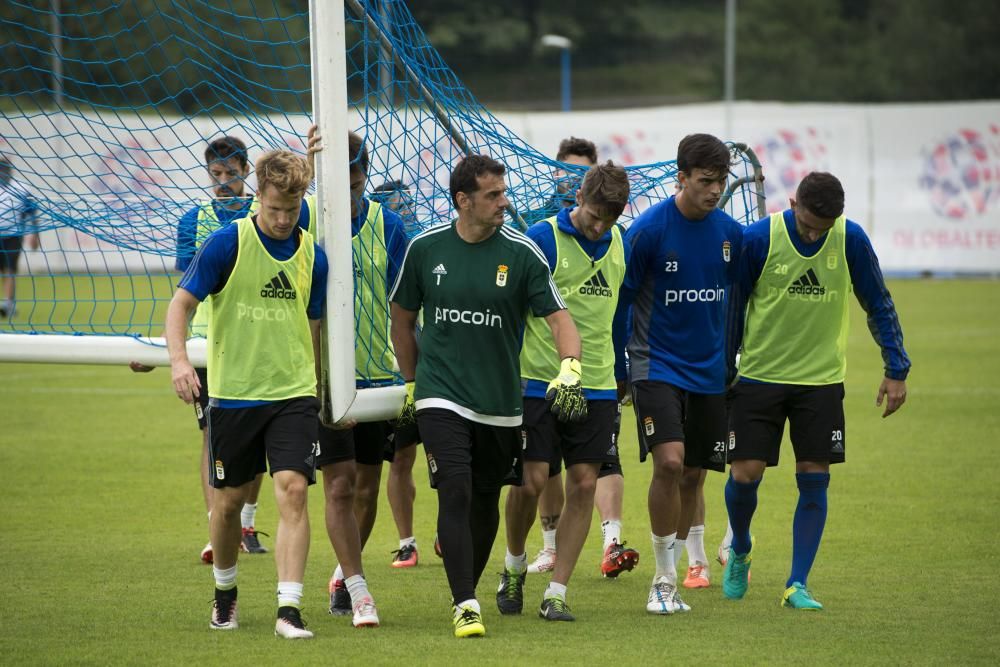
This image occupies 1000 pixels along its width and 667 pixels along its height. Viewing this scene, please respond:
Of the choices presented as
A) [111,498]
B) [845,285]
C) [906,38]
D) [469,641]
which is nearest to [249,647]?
[469,641]

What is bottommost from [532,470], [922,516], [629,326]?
[922,516]

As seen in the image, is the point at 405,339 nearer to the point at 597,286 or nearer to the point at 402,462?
the point at 597,286

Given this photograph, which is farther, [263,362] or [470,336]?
[470,336]

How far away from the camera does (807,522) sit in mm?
6895

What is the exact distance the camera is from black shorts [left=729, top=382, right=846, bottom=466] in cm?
688

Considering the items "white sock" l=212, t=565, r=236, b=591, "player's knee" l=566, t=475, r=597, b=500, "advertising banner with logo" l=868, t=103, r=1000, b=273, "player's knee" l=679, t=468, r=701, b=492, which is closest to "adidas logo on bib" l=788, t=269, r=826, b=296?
"player's knee" l=679, t=468, r=701, b=492

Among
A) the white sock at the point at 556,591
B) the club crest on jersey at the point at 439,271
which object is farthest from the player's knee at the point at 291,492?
the white sock at the point at 556,591

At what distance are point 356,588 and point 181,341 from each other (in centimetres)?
141

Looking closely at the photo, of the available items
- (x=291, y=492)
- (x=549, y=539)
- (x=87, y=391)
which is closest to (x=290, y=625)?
(x=291, y=492)

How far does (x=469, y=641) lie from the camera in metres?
5.93

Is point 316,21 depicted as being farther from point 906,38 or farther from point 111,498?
point 906,38

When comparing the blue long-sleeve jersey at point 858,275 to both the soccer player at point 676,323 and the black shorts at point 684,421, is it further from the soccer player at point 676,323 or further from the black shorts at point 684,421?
the black shorts at point 684,421

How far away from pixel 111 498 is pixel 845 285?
17.7 feet

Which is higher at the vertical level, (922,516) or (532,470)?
(532,470)
